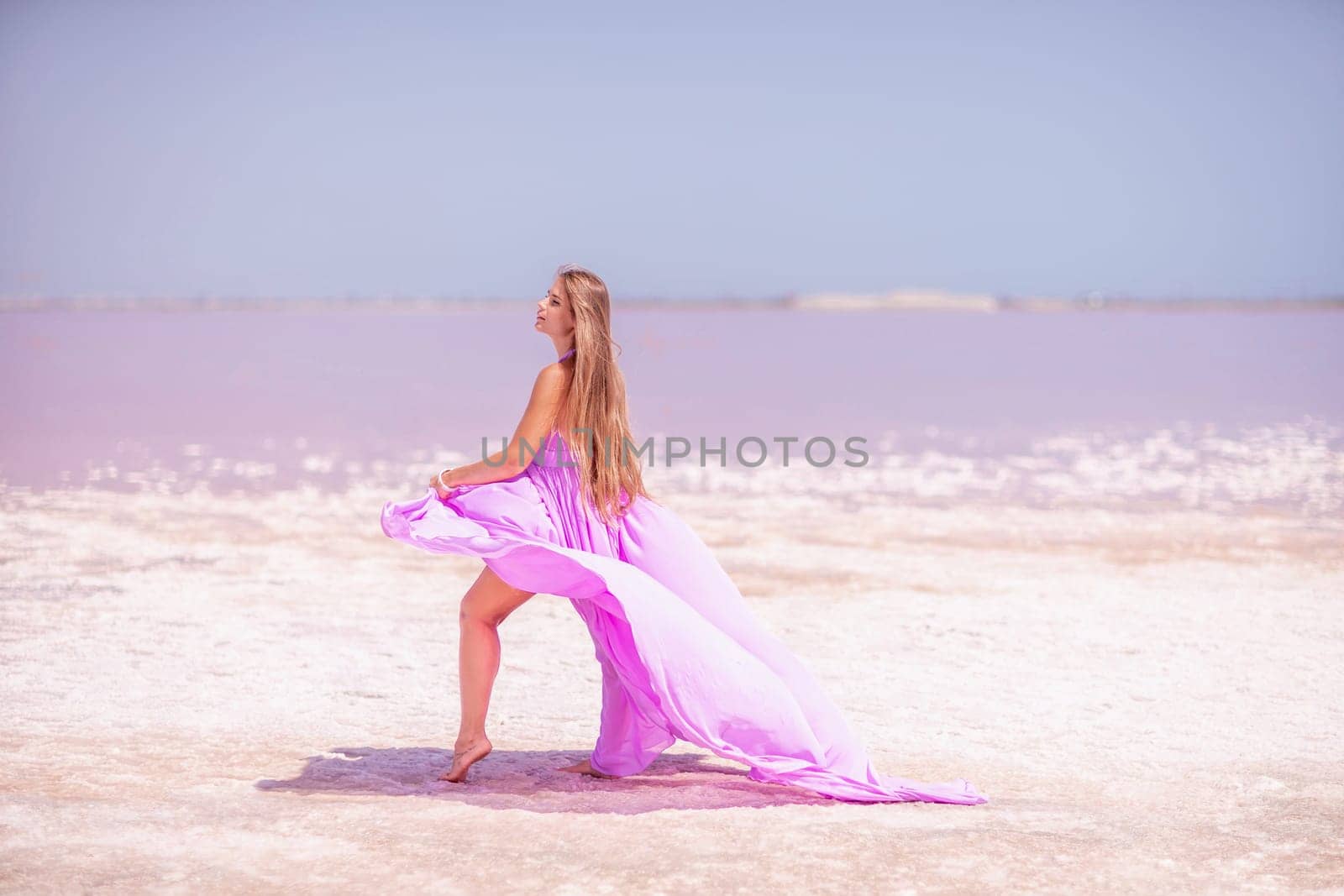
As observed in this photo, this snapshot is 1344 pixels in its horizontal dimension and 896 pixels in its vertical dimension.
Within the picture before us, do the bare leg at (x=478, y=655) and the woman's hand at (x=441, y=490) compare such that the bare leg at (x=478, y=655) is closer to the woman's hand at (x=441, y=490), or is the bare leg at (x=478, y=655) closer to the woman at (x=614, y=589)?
the woman at (x=614, y=589)

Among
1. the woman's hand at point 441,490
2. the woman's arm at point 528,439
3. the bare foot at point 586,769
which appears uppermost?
the woman's arm at point 528,439

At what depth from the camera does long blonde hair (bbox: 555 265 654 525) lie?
523cm

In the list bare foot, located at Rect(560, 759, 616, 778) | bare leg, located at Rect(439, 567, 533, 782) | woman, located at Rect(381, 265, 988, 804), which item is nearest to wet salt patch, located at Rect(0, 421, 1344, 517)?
bare foot, located at Rect(560, 759, 616, 778)

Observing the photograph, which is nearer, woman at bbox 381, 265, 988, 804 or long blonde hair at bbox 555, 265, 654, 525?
woman at bbox 381, 265, 988, 804

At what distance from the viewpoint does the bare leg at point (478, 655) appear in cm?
527

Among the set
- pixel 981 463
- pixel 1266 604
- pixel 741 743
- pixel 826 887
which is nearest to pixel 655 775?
pixel 741 743

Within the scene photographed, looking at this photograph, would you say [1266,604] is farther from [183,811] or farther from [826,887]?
[183,811]

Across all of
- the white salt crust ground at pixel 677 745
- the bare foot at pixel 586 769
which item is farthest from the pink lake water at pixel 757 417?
the bare foot at pixel 586 769

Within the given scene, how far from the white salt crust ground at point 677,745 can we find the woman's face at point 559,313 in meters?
1.72

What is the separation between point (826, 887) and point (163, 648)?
4532 mm

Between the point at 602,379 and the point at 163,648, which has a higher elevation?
the point at 602,379

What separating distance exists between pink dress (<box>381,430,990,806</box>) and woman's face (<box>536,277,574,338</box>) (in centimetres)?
40

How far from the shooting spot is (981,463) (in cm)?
1769

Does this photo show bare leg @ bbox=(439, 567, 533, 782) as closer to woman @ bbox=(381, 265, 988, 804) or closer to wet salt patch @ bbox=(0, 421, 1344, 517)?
woman @ bbox=(381, 265, 988, 804)
